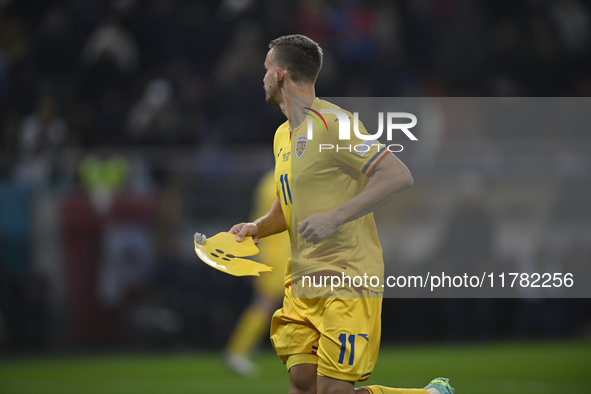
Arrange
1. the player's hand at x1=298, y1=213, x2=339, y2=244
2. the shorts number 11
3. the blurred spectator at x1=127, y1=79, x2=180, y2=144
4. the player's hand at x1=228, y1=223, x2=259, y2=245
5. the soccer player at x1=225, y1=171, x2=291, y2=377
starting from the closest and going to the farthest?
1. the player's hand at x1=298, y1=213, x2=339, y2=244
2. the shorts number 11
3. the player's hand at x1=228, y1=223, x2=259, y2=245
4. the soccer player at x1=225, y1=171, x2=291, y2=377
5. the blurred spectator at x1=127, y1=79, x2=180, y2=144

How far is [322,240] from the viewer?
3.81 meters

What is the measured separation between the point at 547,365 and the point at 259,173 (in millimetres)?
4619

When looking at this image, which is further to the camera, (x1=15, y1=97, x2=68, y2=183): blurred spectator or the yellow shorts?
(x1=15, y1=97, x2=68, y2=183): blurred spectator

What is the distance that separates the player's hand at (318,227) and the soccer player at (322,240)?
0.46 feet

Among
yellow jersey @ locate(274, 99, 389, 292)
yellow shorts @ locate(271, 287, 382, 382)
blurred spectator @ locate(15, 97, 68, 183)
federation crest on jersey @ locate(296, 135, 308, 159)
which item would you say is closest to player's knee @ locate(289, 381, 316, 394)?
yellow shorts @ locate(271, 287, 382, 382)

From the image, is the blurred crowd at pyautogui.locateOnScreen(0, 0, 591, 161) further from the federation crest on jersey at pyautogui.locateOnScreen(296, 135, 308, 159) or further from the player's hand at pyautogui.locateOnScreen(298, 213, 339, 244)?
the player's hand at pyautogui.locateOnScreen(298, 213, 339, 244)

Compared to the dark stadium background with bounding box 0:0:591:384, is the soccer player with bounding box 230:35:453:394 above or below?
below

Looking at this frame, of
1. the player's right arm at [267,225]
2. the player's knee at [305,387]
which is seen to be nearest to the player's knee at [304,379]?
the player's knee at [305,387]

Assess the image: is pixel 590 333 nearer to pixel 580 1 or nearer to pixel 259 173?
pixel 259 173

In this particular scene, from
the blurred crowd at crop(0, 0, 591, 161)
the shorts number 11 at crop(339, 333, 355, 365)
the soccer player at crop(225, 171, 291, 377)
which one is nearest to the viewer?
the shorts number 11 at crop(339, 333, 355, 365)

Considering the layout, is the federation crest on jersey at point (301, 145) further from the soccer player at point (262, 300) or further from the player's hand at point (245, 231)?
the soccer player at point (262, 300)

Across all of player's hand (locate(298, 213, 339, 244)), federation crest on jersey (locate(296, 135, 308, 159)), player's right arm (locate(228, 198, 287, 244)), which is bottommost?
player's hand (locate(298, 213, 339, 244))

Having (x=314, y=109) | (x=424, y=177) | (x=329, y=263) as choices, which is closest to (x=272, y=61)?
(x=314, y=109)

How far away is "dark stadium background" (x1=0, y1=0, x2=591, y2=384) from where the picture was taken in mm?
10508
